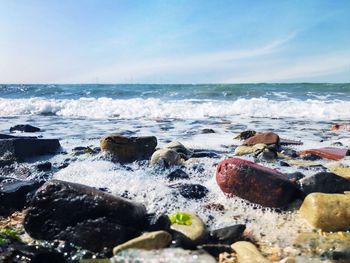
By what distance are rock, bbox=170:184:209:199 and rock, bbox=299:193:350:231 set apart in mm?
926

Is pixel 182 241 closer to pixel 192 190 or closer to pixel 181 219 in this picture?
pixel 181 219

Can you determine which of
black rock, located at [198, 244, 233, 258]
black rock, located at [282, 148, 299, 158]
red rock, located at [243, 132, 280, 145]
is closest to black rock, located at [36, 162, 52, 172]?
black rock, located at [198, 244, 233, 258]

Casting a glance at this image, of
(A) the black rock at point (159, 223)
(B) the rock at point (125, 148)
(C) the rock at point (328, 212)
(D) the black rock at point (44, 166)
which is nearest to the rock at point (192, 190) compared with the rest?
(A) the black rock at point (159, 223)

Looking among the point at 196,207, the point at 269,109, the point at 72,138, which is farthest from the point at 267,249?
the point at 269,109

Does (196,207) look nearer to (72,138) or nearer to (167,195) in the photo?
(167,195)

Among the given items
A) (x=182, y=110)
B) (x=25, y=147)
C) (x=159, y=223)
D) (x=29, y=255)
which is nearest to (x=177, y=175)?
(x=159, y=223)

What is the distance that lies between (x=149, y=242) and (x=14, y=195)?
162 centimetres

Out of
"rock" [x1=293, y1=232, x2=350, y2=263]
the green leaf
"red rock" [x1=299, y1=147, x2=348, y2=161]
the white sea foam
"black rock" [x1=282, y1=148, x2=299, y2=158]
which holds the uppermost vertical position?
the green leaf

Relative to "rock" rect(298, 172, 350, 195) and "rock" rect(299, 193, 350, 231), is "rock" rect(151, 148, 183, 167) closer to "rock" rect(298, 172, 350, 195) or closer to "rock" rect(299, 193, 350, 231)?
"rock" rect(298, 172, 350, 195)

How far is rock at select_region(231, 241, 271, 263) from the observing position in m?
2.47

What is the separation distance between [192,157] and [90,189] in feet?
8.25

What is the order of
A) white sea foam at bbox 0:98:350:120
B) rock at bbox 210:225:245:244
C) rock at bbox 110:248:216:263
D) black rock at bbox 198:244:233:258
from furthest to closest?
white sea foam at bbox 0:98:350:120 < rock at bbox 210:225:245:244 < black rock at bbox 198:244:233:258 < rock at bbox 110:248:216:263

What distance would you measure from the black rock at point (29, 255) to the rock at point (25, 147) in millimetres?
2950

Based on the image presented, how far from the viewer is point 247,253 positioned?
2.55 metres
